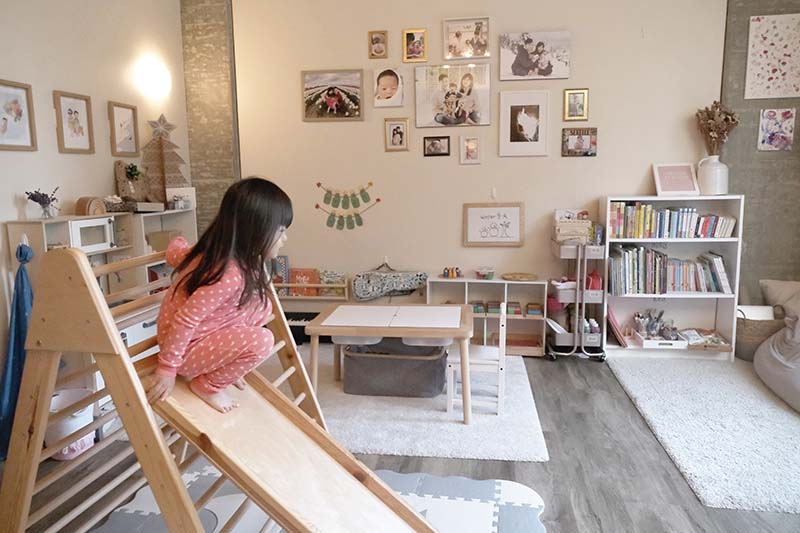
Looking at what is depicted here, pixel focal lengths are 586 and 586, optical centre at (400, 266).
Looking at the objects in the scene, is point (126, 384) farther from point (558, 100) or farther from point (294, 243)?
point (558, 100)

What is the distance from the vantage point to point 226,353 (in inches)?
69.7

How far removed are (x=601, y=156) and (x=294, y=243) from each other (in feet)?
8.25

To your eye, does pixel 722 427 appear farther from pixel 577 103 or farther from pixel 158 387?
pixel 158 387

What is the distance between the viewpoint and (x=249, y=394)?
6.75 ft

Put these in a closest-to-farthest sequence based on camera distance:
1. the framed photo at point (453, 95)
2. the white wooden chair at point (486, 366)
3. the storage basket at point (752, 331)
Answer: the white wooden chair at point (486, 366) → the storage basket at point (752, 331) → the framed photo at point (453, 95)

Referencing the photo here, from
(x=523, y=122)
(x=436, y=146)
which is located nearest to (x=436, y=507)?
(x=436, y=146)

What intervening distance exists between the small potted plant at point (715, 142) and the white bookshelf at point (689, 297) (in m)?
0.10

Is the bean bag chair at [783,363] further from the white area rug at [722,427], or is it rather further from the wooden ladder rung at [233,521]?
the wooden ladder rung at [233,521]

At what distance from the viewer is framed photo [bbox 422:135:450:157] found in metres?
4.55

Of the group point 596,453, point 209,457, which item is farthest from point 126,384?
point 596,453

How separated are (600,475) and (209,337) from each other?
188 centimetres

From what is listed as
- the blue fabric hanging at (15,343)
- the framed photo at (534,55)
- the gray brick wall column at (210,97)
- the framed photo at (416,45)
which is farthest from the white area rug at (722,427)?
the gray brick wall column at (210,97)

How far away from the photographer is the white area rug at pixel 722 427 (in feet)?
8.25

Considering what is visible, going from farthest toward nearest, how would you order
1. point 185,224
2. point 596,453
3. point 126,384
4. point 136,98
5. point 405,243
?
point 405,243
point 185,224
point 136,98
point 596,453
point 126,384
